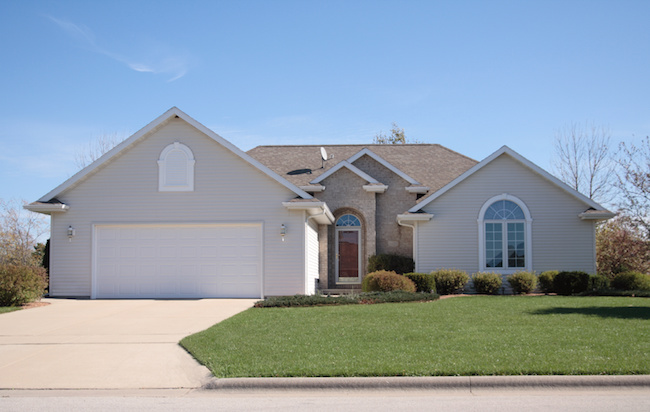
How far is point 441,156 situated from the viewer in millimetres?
27516

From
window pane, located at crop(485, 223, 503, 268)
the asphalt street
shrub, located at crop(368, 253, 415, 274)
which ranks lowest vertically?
the asphalt street

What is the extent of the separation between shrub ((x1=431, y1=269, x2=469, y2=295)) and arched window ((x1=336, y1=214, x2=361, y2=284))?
13.9 feet

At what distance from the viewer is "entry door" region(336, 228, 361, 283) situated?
2391 cm

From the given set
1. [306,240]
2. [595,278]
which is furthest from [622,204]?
[306,240]

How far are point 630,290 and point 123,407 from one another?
17.4 meters

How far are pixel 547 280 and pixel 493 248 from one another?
2207mm

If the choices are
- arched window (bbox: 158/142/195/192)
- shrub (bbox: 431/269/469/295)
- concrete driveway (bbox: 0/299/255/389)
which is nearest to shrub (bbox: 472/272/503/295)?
shrub (bbox: 431/269/469/295)

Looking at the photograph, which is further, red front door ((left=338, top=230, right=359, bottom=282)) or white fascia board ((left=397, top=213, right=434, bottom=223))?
red front door ((left=338, top=230, right=359, bottom=282))

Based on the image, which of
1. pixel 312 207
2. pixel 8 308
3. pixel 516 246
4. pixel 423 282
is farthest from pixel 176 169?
pixel 516 246

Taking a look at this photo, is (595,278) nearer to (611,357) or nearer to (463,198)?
(463,198)

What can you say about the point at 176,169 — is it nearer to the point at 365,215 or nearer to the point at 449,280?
the point at 365,215

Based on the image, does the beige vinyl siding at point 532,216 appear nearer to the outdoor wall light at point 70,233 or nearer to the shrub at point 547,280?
the shrub at point 547,280

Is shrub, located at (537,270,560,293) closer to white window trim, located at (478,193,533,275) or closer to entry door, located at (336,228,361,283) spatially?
white window trim, located at (478,193,533,275)

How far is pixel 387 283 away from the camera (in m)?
18.7
